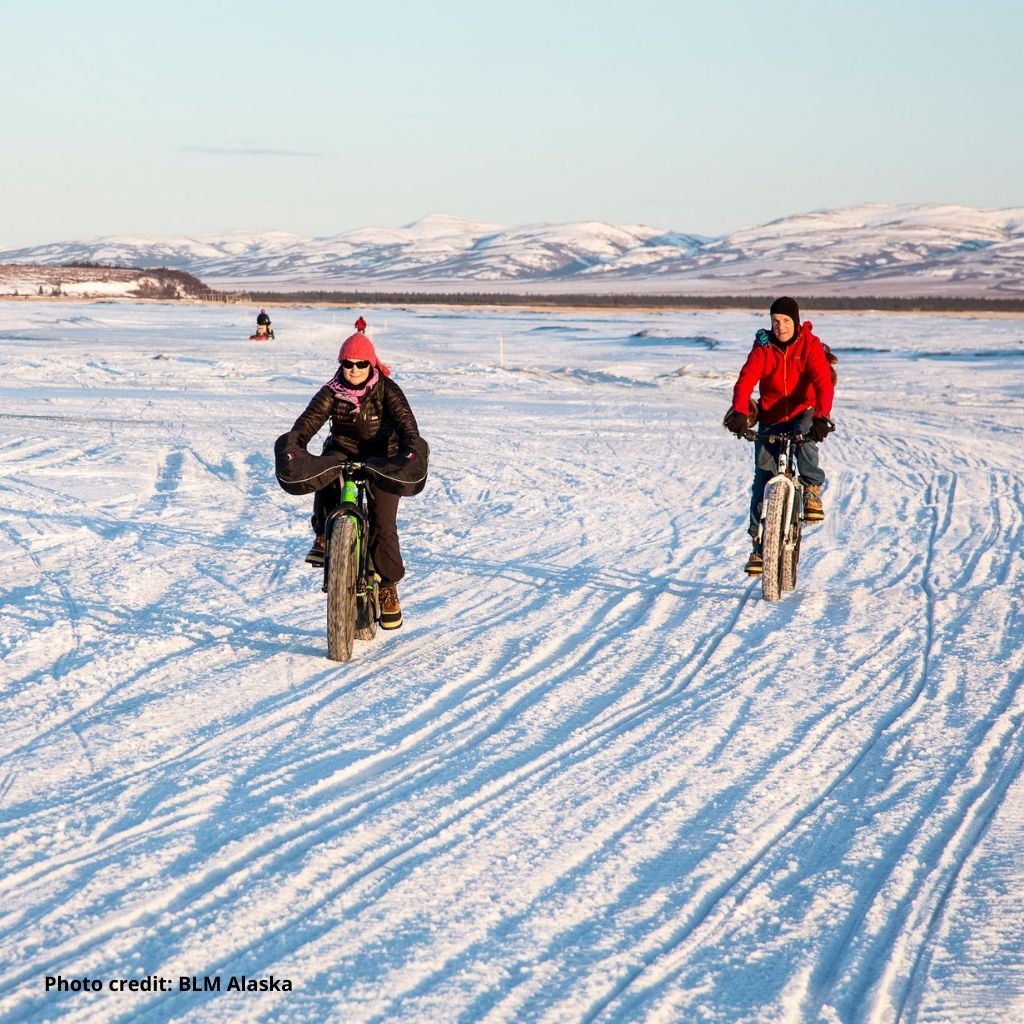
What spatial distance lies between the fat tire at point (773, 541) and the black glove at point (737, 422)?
1.43 ft

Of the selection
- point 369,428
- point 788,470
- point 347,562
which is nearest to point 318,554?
point 347,562

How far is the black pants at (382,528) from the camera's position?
7055 millimetres

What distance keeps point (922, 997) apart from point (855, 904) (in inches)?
21.5

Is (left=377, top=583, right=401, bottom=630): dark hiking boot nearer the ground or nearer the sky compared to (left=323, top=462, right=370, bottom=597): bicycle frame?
nearer the ground

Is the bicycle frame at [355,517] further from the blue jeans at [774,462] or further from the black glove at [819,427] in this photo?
the black glove at [819,427]

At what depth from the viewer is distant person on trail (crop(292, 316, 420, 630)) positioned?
6.99 m

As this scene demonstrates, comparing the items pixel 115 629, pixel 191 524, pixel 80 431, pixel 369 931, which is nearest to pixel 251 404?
pixel 80 431

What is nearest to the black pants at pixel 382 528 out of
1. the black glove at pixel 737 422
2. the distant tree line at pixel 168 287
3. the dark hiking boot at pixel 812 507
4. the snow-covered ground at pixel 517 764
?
the snow-covered ground at pixel 517 764

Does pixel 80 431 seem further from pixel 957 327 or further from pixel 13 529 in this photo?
pixel 957 327

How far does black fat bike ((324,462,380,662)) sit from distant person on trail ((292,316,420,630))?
72 millimetres

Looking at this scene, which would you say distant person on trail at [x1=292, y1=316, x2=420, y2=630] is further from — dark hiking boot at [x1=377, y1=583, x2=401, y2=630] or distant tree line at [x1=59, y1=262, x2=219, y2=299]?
distant tree line at [x1=59, y1=262, x2=219, y2=299]

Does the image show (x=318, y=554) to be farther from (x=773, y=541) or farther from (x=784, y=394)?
(x=784, y=394)

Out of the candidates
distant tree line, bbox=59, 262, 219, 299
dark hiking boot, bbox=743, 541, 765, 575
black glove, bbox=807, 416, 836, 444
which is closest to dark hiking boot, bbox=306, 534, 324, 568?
dark hiking boot, bbox=743, 541, 765, 575

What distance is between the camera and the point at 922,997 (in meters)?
3.58
